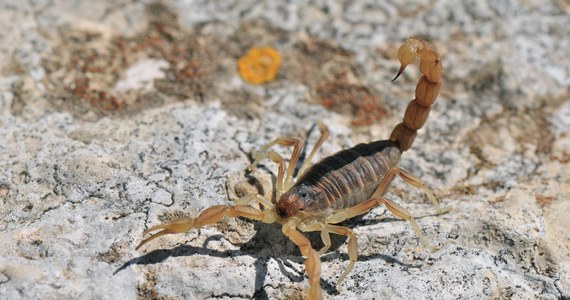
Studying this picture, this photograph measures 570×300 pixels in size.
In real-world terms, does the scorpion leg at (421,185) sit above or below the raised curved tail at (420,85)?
below

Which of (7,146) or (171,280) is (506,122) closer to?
(171,280)

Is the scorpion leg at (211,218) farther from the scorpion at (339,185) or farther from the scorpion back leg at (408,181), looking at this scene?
the scorpion back leg at (408,181)

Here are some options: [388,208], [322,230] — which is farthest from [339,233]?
[388,208]

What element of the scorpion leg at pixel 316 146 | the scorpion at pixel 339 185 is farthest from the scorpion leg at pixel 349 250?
the scorpion leg at pixel 316 146

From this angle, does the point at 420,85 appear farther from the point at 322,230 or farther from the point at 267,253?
the point at 267,253

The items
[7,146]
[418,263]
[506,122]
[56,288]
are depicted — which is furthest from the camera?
[506,122]

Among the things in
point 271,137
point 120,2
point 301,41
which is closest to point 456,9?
point 301,41
